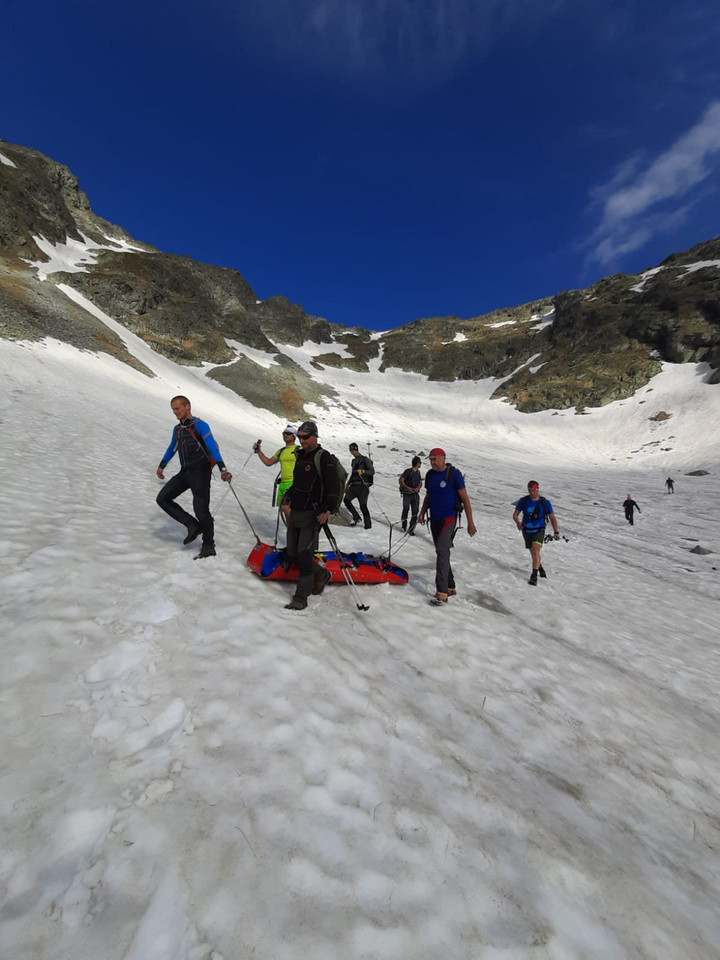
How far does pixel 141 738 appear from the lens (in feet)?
9.41

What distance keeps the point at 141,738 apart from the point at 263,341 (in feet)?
233

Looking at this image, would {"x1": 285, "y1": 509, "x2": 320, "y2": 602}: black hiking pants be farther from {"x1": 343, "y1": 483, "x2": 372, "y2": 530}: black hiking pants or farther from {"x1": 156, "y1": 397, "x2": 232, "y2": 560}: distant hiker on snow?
{"x1": 343, "y1": 483, "x2": 372, "y2": 530}: black hiking pants

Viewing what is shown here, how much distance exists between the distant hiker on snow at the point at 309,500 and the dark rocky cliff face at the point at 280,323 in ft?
109

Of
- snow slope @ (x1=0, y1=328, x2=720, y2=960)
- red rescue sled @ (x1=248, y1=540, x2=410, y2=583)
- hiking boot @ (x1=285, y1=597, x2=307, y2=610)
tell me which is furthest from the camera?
red rescue sled @ (x1=248, y1=540, x2=410, y2=583)

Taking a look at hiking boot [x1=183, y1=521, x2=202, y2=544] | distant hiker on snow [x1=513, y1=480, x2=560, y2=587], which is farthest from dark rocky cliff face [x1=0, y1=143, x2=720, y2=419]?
distant hiker on snow [x1=513, y1=480, x2=560, y2=587]

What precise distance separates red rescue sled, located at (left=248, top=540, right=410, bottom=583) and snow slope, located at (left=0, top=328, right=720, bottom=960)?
0.84 feet

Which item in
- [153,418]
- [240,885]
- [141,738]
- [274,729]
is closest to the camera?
[240,885]

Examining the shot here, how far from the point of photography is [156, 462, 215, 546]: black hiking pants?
21.2 ft

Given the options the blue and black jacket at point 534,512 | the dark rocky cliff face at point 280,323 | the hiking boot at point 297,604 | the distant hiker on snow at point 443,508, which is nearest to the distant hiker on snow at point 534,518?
the blue and black jacket at point 534,512

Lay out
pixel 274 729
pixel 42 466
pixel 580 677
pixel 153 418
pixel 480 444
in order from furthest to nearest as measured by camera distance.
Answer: pixel 480 444
pixel 153 418
pixel 42 466
pixel 580 677
pixel 274 729

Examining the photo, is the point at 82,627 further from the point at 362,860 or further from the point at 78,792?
the point at 362,860

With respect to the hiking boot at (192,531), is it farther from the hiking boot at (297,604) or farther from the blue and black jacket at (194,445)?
the hiking boot at (297,604)

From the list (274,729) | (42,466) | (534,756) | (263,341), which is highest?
(263,341)

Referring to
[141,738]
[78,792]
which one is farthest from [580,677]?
[78,792]
